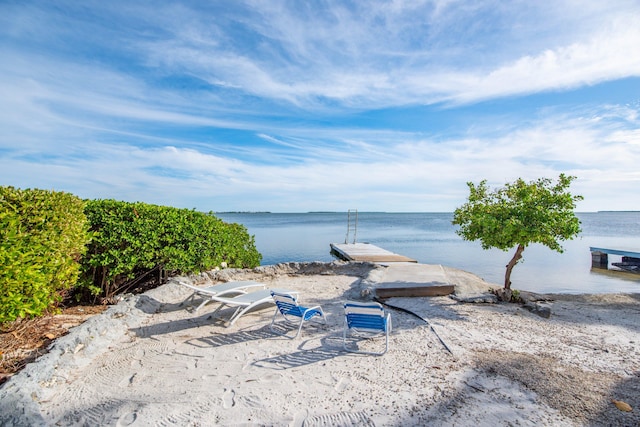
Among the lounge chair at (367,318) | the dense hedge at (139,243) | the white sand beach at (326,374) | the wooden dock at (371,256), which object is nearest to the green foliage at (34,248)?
the white sand beach at (326,374)

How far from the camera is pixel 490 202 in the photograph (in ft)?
22.6

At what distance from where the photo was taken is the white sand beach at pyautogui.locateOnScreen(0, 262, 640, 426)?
2.88 meters

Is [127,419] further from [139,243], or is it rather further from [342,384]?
[139,243]

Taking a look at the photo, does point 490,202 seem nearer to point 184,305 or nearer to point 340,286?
point 340,286

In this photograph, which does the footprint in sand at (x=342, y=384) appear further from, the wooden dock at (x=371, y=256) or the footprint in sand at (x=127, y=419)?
the wooden dock at (x=371, y=256)

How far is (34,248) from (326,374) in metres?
3.60

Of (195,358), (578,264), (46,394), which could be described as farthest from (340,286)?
(578,264)

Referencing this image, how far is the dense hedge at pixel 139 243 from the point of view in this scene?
589 centimetres

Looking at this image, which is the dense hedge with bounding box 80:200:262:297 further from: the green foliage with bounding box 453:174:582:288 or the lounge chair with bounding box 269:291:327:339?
the green foliage with bounding box 453:174:582:288

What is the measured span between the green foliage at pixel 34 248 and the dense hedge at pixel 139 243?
85 cm

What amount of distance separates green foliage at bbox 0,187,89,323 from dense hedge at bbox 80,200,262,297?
848 millimetres

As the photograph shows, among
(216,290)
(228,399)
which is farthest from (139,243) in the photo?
(228,399)

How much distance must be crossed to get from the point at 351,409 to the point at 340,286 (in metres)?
5.04

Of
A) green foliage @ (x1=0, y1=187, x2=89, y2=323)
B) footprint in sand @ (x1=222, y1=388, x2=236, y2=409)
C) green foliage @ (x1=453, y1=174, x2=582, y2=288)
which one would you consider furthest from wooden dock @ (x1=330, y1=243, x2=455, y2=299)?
green foliage @ (x1=0, y1=187, x2=89, y2=323)
